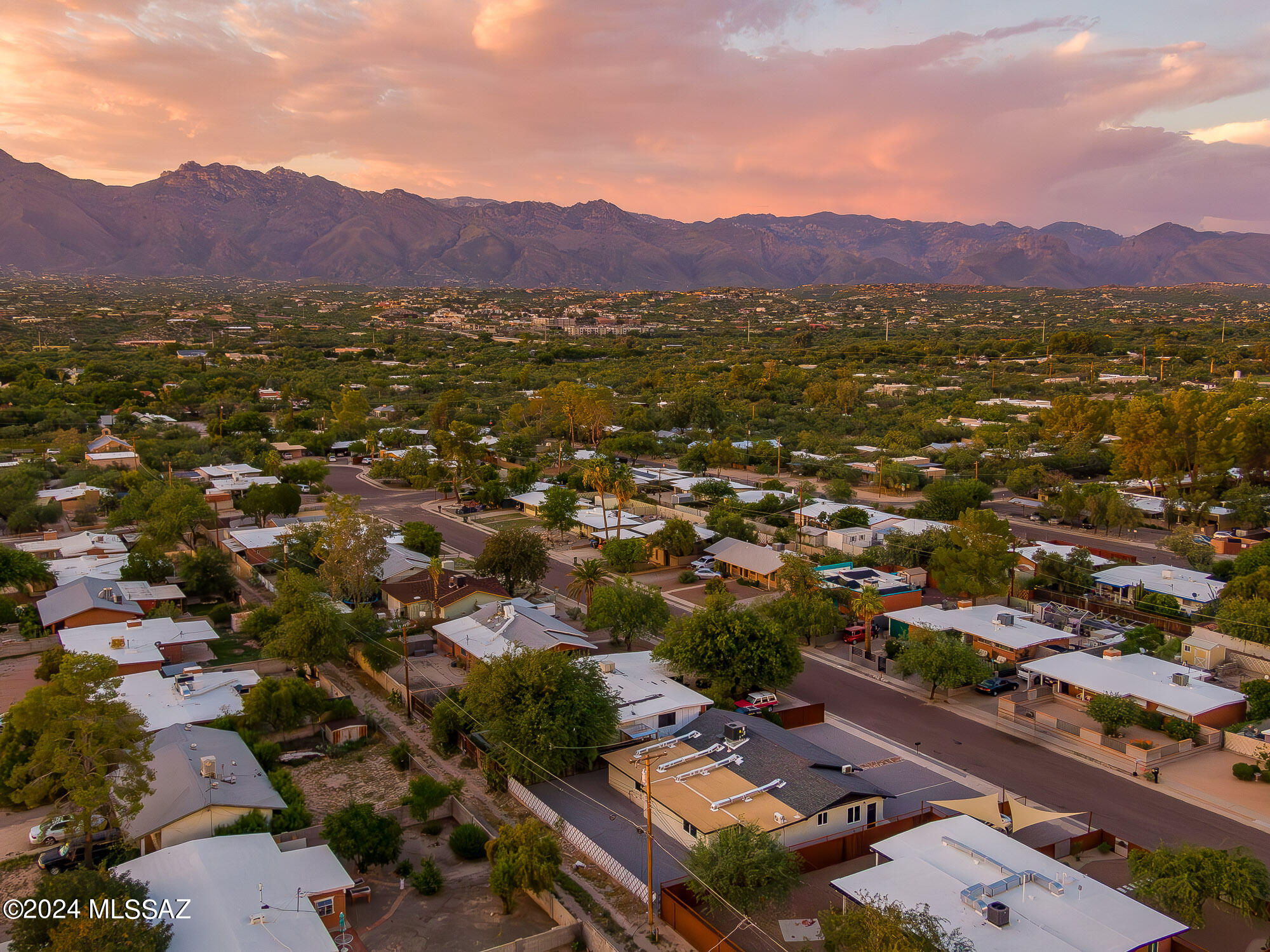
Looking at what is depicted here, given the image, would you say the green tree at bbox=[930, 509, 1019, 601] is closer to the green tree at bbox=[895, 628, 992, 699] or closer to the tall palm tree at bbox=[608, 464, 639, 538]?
the green tree at bbox=[895, 628, 992, 699]

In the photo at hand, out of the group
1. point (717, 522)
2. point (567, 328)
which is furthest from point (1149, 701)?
point (567, 328)

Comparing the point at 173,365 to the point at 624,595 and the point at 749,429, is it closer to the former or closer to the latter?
the point at 749,429

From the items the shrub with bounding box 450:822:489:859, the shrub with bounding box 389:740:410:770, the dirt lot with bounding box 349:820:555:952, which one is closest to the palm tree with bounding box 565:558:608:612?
the shrub with bounding box 389:740:410:770

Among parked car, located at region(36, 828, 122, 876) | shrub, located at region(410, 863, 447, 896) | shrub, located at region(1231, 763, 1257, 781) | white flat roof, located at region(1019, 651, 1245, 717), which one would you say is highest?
white flat roof, located at region(1019, 651, 1245, 717)

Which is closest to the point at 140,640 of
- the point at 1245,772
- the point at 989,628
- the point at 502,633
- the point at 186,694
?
the point at 186,694

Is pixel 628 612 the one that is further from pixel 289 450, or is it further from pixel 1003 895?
pixel 289 450

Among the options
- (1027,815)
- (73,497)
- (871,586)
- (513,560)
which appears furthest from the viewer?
(73,497)

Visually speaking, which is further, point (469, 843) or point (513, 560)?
point (513, 560)
